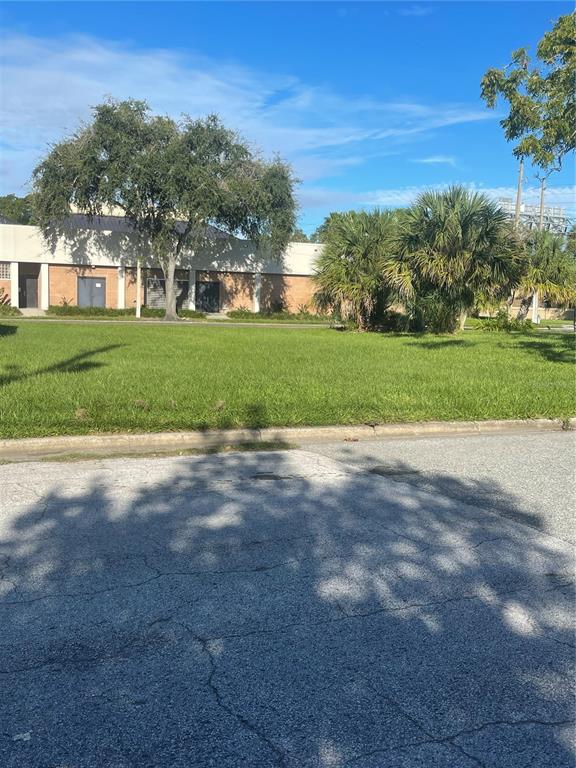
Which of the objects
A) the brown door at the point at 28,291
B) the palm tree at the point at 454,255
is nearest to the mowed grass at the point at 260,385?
the palm tree at the point at 454,255

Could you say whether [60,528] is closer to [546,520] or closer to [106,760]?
[106,760]

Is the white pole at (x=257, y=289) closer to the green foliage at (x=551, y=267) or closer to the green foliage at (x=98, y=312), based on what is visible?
the green foliage at (x=98, y=312)

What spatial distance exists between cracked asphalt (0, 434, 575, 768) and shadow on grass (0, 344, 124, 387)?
18.5 ft

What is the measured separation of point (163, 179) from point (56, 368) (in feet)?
95.3

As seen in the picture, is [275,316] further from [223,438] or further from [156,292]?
[223,438]

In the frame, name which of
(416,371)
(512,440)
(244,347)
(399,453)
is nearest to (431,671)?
(399,453)

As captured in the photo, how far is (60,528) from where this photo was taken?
5.12 m

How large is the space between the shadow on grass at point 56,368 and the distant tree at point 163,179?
1031 inches

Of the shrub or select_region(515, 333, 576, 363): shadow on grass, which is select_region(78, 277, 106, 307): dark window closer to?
the shrub

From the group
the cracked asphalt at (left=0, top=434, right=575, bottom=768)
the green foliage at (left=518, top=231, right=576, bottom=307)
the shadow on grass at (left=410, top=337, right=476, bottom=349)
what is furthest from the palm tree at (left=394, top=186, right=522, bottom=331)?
the cracked asphalt at (left=0, top=434, right=575, bottom=768)

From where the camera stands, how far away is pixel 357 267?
93.9ft

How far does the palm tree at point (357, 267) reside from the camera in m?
28.3

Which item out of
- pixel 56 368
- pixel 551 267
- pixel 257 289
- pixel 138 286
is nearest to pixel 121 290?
pixel 138 286

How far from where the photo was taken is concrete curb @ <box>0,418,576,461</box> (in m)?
7.86
